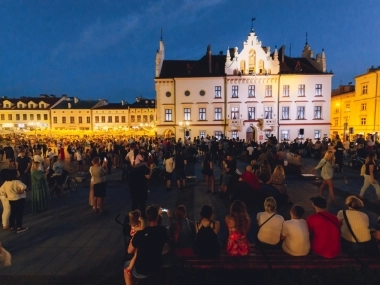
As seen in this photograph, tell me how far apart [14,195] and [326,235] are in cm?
707

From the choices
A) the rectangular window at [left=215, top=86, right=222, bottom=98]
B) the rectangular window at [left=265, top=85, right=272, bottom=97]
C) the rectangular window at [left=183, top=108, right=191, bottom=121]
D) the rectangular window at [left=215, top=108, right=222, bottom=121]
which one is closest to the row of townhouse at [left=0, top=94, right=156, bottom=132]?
the rectangular window at [left=183, top=108, right=191, bottom=121]

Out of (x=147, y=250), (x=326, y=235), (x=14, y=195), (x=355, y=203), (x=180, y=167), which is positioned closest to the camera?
(x=147, y=250)

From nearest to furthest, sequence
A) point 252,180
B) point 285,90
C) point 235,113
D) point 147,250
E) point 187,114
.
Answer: point 147,250 → point 252,180 → point 285,90 → point 187,114 → point 235,113

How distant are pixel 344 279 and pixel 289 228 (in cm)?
106

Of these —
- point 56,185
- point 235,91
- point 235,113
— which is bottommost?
point 56,185

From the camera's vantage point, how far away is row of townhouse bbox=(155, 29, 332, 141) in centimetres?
4150

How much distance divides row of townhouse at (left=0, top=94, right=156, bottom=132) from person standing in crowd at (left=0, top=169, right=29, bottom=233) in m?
63.4

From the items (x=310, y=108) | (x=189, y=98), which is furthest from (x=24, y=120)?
(x=310, y=108)

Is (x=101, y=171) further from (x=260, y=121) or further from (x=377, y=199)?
(x=260, y=121)

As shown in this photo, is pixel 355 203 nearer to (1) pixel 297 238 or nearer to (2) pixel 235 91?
(1) pixel 297 238

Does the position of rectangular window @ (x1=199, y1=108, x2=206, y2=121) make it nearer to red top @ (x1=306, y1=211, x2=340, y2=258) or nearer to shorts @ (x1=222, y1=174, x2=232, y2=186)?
shorts @ (x1=222, y1=174, x2=232, y2=186)

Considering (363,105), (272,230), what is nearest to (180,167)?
(272,230)

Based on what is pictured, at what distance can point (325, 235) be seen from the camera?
4836 millimetres

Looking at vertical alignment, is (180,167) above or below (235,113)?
below
